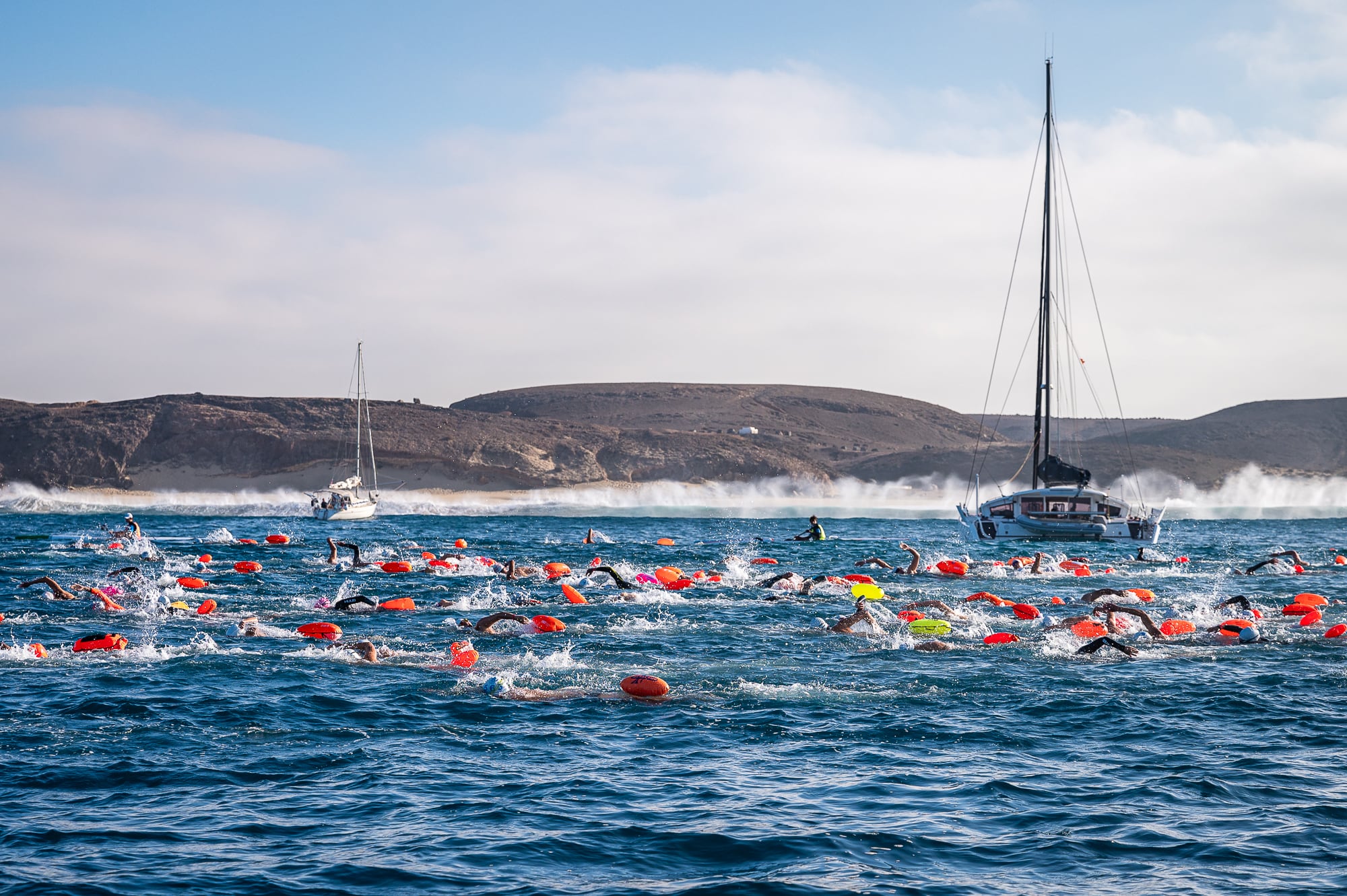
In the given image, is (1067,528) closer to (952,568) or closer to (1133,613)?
(952,568)

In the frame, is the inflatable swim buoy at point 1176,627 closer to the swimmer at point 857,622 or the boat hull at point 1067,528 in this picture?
the swimmer at point 857,622

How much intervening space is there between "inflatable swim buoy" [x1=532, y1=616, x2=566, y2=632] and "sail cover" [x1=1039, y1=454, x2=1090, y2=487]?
3351cm

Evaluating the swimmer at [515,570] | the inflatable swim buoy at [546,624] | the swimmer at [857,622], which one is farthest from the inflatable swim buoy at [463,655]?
the swimmer at [515,570]

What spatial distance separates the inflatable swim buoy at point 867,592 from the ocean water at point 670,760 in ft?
11.3

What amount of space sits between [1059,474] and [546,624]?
112ft

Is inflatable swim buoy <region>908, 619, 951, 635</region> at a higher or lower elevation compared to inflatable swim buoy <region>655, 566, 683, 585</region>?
lower

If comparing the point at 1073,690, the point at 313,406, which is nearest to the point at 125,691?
the point at 1073,690

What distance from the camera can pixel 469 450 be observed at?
126 metres

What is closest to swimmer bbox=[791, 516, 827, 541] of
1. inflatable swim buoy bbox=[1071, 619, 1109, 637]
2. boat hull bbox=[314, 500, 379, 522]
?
inflatable swim buoy bbox=[1071, 619, 1109, 637]

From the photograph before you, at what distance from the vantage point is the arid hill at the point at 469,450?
119 metres

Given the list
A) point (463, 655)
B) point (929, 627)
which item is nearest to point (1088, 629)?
point (929, 627)

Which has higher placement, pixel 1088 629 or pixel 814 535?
pixel 814 535

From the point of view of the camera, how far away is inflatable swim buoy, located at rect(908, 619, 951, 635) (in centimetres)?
2150

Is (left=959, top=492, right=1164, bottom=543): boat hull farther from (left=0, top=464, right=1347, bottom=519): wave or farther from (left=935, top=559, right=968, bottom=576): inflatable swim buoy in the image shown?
(left=0, top=464, right=1347, bottom=519): wave
